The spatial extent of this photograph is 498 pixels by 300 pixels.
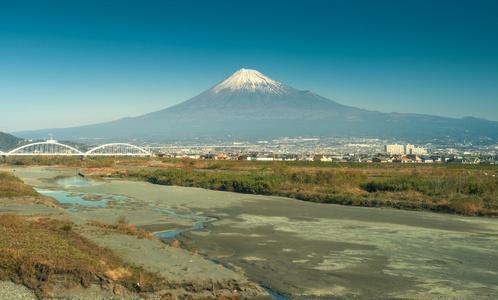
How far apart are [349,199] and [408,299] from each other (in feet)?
55.6

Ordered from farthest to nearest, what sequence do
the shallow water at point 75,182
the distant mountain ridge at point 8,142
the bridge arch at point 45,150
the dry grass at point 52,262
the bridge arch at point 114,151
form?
the distant mountain ridge at point 8,142
the bridge arch at point 114,151
the bridge arch at point 45,150
the shallow water at point 75,182
the dry grass at point 52,262

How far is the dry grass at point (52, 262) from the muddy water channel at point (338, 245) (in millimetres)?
3356

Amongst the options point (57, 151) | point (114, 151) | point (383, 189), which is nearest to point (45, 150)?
point (57, 151)

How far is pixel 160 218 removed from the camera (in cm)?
2005

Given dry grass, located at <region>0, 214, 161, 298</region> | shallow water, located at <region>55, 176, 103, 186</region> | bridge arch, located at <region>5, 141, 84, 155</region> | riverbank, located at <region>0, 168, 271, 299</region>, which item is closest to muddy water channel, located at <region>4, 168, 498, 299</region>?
riverbank, located at <region>0, 168, 271, 299</region>

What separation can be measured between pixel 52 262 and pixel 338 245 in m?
9.12

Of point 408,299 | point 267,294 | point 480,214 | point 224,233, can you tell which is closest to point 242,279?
point 267,294

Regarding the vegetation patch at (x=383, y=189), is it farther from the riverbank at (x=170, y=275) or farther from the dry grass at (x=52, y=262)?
the dry grass at (x=52, y=262)

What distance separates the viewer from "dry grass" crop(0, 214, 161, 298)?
28.1 feet

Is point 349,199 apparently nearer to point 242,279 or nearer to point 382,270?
point 382,270

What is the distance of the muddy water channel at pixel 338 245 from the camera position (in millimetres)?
10055

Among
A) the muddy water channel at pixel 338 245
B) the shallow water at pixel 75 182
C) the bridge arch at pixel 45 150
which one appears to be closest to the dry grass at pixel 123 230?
the muddy water channel at pixel 338 245

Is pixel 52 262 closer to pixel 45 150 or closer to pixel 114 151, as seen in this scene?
pixel 45 150

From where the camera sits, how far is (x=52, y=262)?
8.76 metres
